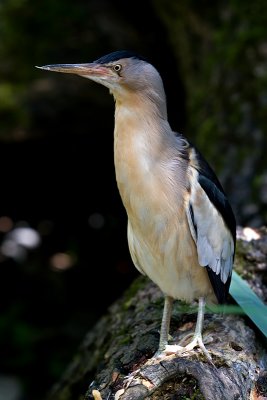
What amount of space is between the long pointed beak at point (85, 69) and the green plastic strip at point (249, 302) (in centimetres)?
109

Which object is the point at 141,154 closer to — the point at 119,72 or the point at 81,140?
the point at 119,72

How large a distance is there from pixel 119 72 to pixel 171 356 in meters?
1.05

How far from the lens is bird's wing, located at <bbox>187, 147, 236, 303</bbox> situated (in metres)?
2.97

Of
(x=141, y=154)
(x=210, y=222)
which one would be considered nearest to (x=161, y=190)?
(x=141, y=154)

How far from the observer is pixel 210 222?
119 inches

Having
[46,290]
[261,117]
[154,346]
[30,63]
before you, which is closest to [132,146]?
[154,346]

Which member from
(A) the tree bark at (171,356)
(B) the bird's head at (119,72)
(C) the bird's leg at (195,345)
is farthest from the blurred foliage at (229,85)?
(B) the bird's head at (119,72)

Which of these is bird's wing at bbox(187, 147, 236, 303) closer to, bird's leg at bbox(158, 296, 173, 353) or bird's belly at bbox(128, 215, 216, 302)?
bird's belly at bbox(128, 215, 216, 302)

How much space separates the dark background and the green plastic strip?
1.06m

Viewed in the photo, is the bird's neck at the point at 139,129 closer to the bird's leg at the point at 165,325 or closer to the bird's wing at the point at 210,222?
the bird's wing at the point at 210,222

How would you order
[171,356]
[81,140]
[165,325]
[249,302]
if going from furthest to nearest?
[81,140] → [249,302] → [165,325] → [171,356]

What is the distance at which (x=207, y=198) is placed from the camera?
119 inches

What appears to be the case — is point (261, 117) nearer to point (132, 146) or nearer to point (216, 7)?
point (216, 7)

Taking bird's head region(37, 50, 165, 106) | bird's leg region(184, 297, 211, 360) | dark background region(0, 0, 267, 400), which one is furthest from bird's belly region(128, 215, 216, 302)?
dark background region(0, 0, 267, 400)
